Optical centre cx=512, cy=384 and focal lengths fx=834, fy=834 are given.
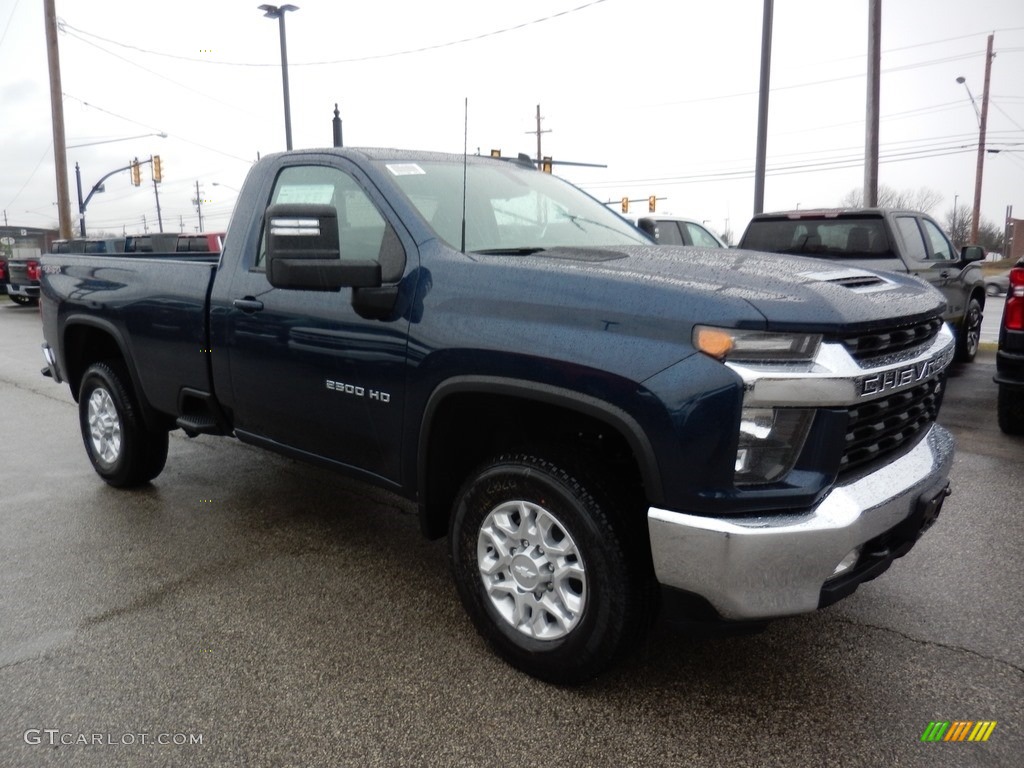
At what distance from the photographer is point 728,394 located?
2.29m

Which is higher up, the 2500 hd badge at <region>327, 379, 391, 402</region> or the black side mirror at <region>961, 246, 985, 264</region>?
the black side mirror at <region>961, 246, 985, 264</region>

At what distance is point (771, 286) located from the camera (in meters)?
2.53

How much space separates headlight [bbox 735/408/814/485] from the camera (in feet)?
7.64

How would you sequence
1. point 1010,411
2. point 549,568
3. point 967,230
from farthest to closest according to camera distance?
A: point 967,230
point 1010,411
point 549,568

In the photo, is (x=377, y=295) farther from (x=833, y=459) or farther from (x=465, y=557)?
(x=833, y=459)

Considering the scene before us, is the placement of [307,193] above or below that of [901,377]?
above

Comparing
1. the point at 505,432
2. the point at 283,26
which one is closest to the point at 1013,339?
the point at 505,432

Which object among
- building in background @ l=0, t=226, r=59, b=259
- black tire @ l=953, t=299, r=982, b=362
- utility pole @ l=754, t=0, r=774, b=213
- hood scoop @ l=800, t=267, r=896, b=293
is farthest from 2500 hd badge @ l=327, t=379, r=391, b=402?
building in background @ l=0, t=226, r=59, b=259

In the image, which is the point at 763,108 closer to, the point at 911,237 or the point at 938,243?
the point at 938,243

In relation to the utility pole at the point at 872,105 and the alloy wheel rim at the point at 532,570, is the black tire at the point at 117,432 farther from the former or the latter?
the utility pole at the point at 872,105

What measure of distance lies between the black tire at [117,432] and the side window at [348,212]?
1.58m

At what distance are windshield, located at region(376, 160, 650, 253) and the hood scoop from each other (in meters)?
1.08

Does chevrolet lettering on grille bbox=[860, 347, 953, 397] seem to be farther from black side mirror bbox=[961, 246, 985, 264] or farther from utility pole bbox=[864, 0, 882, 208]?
utility pole bbox=[864, 0, 882, 208]

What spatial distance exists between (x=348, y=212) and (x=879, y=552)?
2459 millimetres
